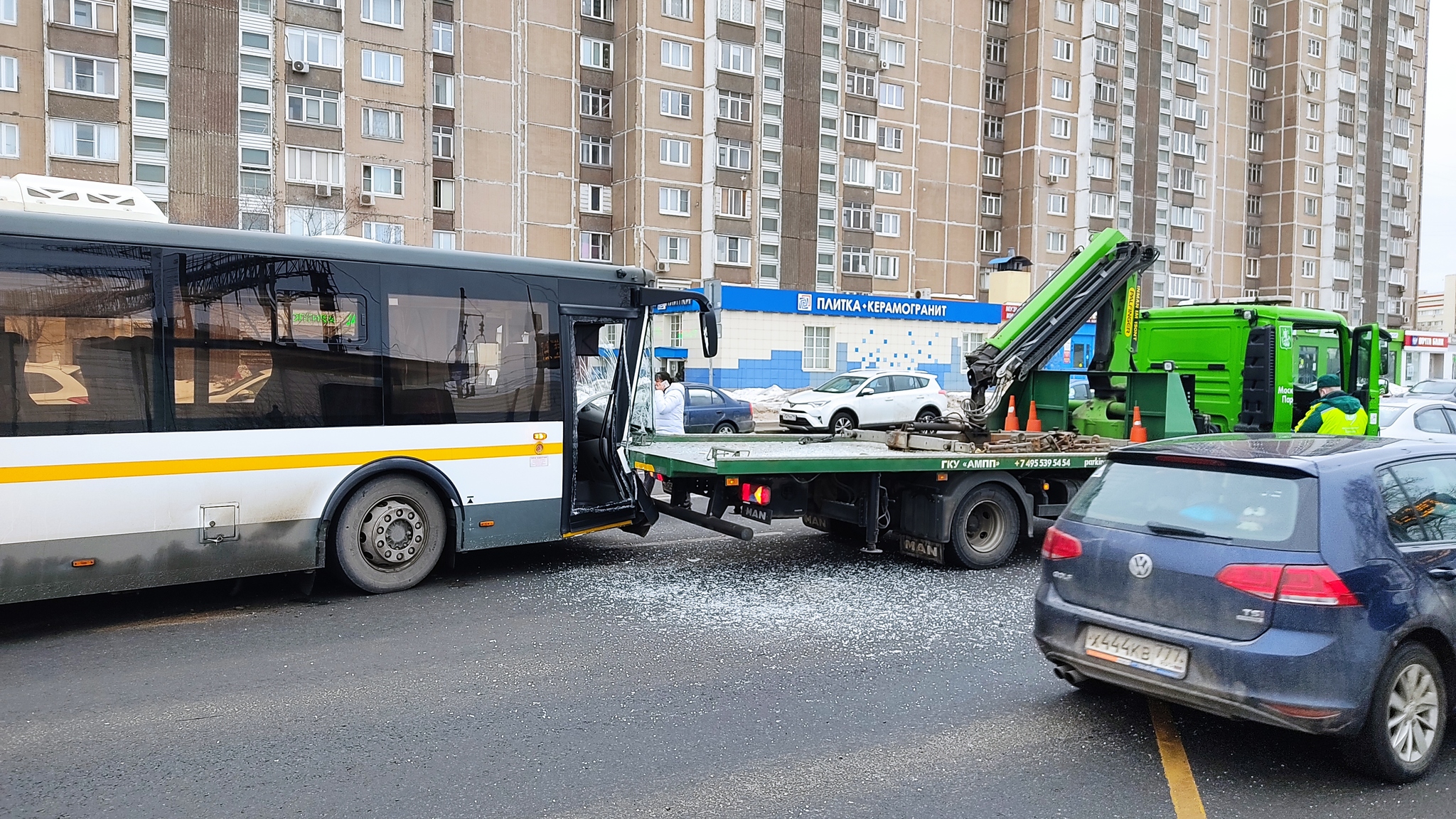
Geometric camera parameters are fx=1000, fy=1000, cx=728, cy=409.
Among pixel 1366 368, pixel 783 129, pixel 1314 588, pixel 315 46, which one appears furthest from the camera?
pixel 783 129

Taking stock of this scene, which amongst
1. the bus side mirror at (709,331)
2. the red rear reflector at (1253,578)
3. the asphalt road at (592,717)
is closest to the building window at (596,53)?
the bus side mirror at (709,331)

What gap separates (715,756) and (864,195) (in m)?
52.2

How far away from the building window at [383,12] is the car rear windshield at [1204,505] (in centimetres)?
4286

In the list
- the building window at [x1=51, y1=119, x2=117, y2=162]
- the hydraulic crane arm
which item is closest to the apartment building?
the building window at [x1=51, y1=119, x2=117, y2=162]

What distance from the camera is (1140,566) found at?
4.69 meters

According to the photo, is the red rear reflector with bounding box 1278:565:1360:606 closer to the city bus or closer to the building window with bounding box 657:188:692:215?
the city bus

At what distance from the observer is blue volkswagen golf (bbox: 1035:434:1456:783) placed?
418cm

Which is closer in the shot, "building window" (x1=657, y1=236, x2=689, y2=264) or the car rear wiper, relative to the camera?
the car rear wiper

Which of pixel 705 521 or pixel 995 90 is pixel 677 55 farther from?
pixel 705 521

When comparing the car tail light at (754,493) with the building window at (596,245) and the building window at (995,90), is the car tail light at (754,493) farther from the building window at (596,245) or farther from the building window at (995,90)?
the building window at (995,90)

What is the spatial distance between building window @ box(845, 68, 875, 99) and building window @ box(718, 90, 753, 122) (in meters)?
6.73

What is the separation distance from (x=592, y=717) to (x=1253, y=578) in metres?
3.22

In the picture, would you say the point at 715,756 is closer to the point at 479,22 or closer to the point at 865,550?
the point at 865,550

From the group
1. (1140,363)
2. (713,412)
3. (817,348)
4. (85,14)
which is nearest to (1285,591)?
(1140,363)
